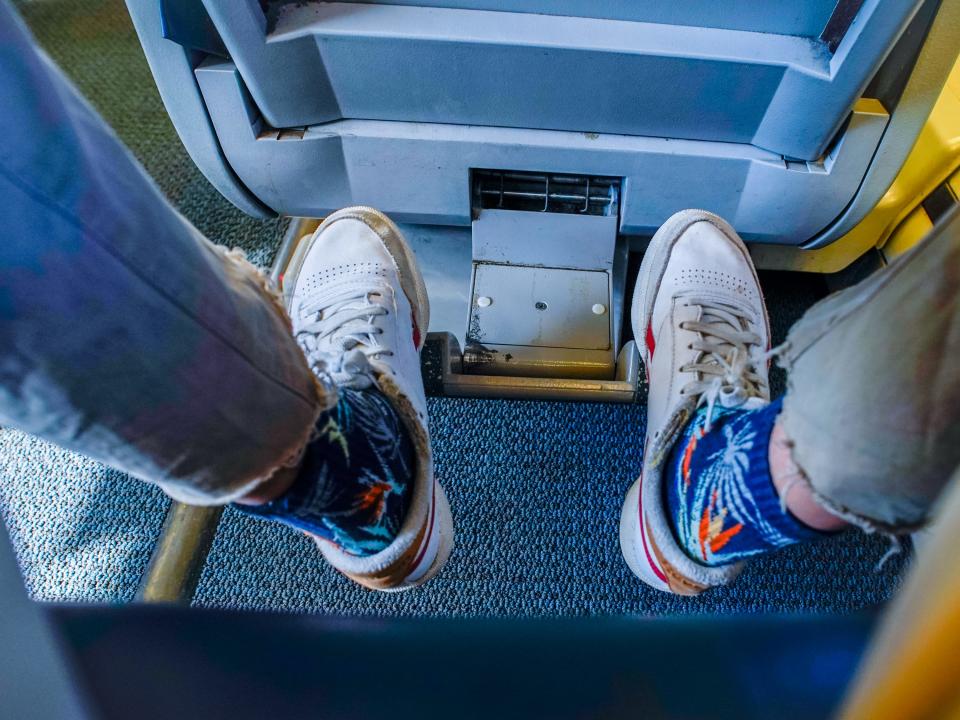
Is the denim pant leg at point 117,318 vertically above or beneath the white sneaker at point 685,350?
above

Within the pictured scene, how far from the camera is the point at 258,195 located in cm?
86

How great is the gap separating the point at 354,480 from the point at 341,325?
0.28 metres

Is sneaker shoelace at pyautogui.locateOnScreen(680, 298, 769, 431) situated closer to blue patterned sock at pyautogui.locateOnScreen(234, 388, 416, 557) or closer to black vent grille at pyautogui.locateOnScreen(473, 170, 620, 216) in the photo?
black vent grille at pyautogui.locateOnScreen(473, 170, 620, 216)

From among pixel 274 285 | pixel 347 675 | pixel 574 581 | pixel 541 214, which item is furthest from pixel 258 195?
pixel 347 675

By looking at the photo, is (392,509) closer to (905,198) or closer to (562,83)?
(562,83)

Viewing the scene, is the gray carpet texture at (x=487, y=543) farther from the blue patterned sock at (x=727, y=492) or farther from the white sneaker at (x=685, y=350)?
the blue patterned sock at (x=727, y=492)

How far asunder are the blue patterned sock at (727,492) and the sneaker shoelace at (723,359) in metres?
0.02

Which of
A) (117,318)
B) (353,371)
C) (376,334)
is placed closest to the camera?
(117,318)

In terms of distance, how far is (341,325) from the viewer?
2.42ft

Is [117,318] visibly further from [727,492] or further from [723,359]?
[723,359]

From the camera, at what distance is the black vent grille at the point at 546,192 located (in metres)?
0.83

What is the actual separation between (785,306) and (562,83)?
1.84 ft

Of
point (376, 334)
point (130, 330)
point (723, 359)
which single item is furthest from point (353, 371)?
point (723, 359)

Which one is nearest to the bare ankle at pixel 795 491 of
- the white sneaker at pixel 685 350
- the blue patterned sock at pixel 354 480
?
the white sneaker at pixel 685 350
